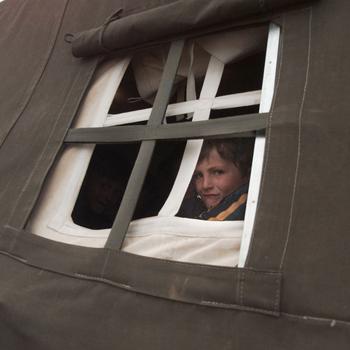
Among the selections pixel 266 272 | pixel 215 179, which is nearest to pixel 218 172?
pixel 215 179

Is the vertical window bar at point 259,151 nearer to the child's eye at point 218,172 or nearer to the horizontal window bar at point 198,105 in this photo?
the horizontal window bar at point 198,105

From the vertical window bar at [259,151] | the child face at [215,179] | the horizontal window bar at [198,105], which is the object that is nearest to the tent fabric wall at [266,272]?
the vertical window bar at [259,151]

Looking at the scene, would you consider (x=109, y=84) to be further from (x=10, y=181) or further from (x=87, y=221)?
(x=87, y=221)

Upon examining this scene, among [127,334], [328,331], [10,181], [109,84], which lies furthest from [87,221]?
[328,331]

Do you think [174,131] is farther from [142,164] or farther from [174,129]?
[142,164]

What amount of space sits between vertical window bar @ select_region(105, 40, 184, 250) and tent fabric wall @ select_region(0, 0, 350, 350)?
0.06m

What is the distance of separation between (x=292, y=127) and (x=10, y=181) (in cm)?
82

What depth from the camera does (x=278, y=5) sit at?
98 centimetres

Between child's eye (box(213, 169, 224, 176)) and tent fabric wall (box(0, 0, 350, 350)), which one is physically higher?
child's eye (box(213, 169, 224, 176))

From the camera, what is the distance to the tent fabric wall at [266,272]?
693mm

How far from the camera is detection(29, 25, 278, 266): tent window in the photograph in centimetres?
88

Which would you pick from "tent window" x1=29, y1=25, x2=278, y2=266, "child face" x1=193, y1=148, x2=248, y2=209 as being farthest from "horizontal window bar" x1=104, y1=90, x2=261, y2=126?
"child face" x1=193, y1=148, x2=248, y2=209

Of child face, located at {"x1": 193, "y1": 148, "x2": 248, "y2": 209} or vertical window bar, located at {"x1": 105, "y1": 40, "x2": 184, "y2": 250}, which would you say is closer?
vertical window bar, located at {"x1": 105, "y1": 40, "x2": 184, "y2": 250}

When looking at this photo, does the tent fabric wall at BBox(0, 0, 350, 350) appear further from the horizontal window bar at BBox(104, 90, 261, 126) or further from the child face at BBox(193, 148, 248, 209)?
the child face at BBox(193, 148, 248, 209)
